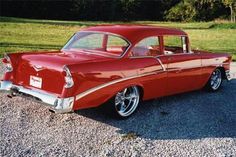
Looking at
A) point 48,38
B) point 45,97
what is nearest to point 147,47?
point 45,97

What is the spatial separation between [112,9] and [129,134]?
4159cm

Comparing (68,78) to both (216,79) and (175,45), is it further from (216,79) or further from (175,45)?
(216,79)

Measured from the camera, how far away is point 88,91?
18.2 ft

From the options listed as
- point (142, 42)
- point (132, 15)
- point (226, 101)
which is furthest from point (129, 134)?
point (132, 15)

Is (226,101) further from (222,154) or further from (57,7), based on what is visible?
(57,7)

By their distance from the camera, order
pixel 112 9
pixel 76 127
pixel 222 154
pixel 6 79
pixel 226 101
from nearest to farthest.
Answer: pixel 222 154 → pixel 76 127 → pixel 6 79 → pixel 226 101 → pixel 112 9

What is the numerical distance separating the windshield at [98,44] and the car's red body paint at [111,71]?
0.10 meters

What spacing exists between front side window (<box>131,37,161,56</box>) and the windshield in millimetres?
178

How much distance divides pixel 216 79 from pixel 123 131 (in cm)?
355

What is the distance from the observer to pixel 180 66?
23.3 ft

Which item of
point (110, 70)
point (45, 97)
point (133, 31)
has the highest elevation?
point (133, 31)

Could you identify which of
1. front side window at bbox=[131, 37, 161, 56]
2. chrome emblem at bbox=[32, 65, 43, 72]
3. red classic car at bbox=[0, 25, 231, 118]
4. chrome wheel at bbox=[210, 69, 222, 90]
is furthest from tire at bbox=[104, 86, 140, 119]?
chrome wheel at bbox=[210, 69, 222, 90]

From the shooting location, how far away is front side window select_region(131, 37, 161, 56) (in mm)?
6445

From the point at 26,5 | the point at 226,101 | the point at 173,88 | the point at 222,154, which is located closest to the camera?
the point at 222,154
